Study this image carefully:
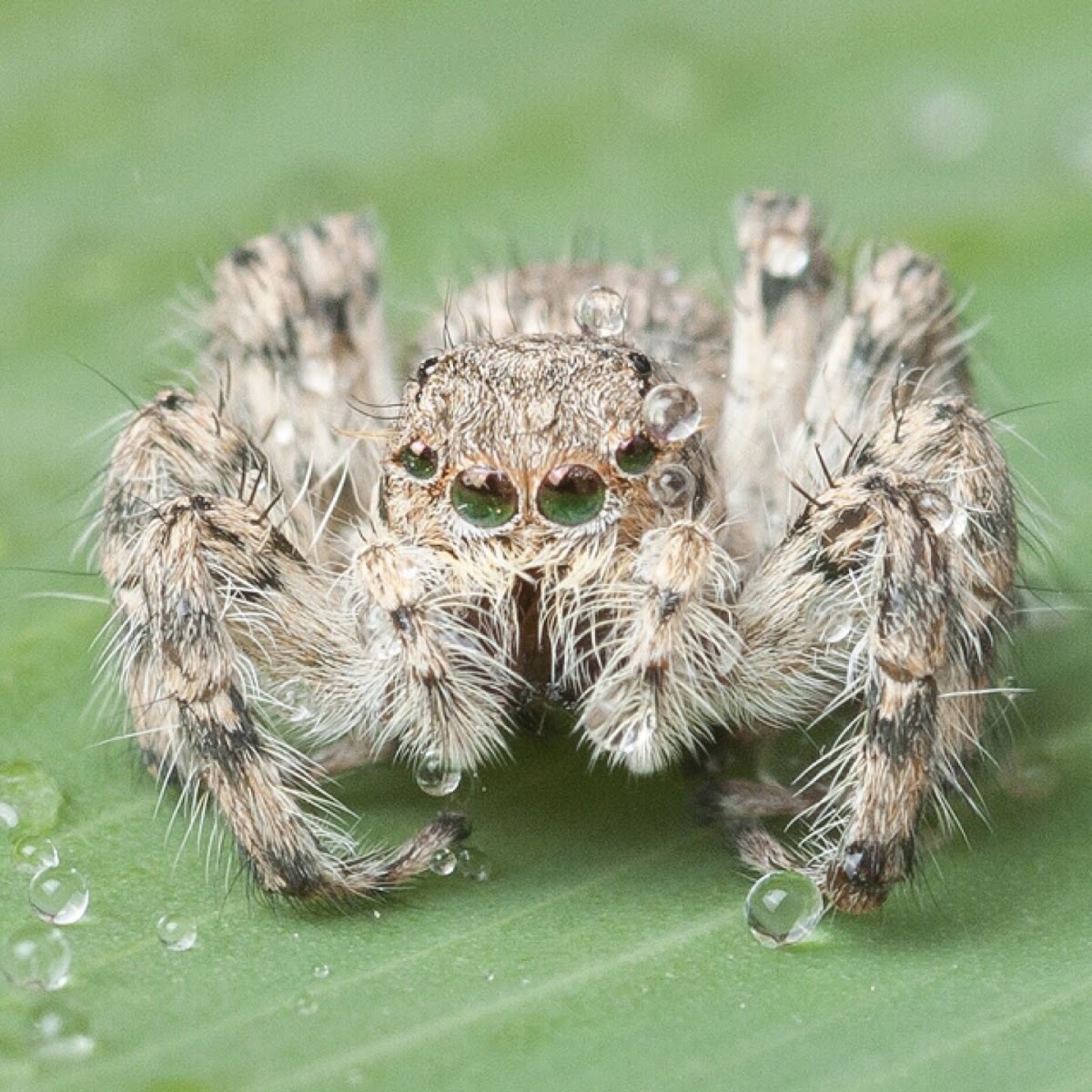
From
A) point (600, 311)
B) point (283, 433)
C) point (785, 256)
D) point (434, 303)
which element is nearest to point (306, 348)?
point (283, 433)

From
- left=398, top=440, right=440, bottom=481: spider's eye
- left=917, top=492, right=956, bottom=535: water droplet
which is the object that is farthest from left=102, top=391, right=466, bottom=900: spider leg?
left=917, top=492, right=956, bottom=535: water droplet

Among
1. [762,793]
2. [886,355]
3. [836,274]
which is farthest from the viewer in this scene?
[836,274]

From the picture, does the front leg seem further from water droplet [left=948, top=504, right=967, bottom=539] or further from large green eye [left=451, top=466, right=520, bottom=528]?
water droplet [left=948, top=504, right=967, bottom=539]

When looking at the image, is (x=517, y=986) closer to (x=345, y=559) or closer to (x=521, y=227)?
(x=345, y=559)

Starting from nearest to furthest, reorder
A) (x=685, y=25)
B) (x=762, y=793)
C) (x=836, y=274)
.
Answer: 1. (x=762, y=793)
2. (x=836, y=274)
3. (x=685, y=25)

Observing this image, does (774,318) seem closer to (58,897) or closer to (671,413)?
(671,413)

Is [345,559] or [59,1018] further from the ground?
[345,559]

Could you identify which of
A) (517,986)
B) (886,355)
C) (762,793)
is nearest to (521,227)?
(886,355)

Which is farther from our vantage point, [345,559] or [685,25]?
[685,25]
